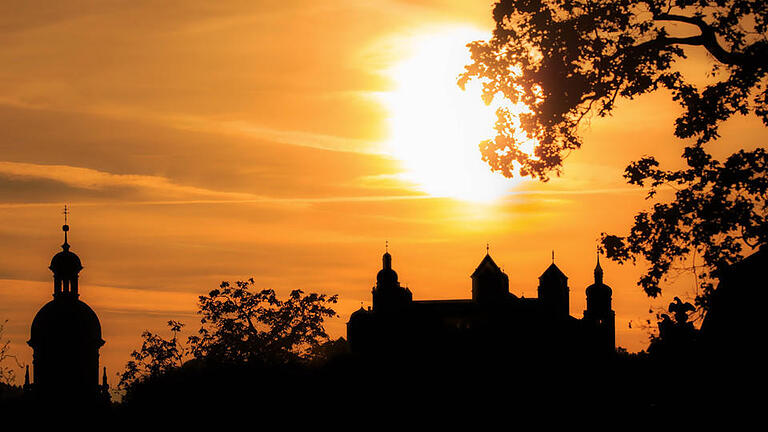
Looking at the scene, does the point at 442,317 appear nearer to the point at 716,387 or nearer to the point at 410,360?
the point at 410,360

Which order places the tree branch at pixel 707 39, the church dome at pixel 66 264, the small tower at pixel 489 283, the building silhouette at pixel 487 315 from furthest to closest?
the small tower at pixel 489 283 < the building silhouette at pixel 487 315 < the church dome at pixel 66 264 < the tree branch at pixel 707 39

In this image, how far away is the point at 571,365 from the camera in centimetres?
5834

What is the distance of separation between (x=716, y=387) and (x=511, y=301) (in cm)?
8873

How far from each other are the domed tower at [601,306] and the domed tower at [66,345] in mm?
52091

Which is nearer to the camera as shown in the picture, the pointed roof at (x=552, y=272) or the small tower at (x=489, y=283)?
the small tower at (x=489, y=283)

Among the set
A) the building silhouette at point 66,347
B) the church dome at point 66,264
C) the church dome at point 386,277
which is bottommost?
the building silhouette at point 66,347

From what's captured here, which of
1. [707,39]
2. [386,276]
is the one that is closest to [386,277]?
[386,276]

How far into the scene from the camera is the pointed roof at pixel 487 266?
378 feet

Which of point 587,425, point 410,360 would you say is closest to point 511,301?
point 410,360

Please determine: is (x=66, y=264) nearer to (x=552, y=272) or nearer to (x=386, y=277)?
(x=386, y=277)

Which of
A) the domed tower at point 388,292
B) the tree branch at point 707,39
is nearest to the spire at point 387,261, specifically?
the domed tower at point 388,292

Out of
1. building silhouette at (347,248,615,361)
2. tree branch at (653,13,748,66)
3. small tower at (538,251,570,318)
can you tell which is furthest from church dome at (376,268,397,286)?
tree branch at (653,13,748,66)

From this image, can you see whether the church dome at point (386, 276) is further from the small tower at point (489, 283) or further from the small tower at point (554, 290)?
the small tower at point (554, 290)

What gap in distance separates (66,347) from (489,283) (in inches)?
1696
